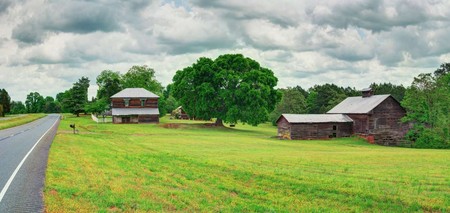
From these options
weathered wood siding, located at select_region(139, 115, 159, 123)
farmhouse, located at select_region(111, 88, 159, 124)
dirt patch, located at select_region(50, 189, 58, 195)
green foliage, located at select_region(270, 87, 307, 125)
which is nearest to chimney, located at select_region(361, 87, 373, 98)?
green foliage, located at select_region(270, 87, 307, 125)

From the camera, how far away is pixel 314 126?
Result: 62969mm

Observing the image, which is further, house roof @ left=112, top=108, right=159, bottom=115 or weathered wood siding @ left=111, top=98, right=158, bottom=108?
weathered wood siding @ left=111, top=98, right=158, bottom=108

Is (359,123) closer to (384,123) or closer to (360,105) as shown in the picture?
(384,123)

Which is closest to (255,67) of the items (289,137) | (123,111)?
(289,137)

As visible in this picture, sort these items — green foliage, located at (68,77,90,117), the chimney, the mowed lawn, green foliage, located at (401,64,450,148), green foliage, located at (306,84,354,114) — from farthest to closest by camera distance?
green foliage, located at (68,77,90,117), green foliage, located at (306,84,354,114), the chimney, green foliage, located at (401,64,450,148), the mowed lawn

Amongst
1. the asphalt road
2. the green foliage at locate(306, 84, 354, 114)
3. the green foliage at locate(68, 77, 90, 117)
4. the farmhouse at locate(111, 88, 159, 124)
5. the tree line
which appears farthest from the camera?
the green foliage at locate(68, 77, 90, 117)

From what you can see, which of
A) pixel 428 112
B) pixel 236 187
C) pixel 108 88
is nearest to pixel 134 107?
pixel 108 88

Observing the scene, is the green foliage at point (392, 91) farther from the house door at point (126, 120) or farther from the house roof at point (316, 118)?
the house door at point (126, 120)

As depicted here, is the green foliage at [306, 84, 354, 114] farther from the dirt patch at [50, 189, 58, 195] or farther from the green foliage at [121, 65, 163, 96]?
the dirt patch at [50, 189, 58, 195]

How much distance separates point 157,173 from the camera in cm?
1905

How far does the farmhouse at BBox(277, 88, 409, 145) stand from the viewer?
2462 inches

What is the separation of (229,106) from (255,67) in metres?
10.1

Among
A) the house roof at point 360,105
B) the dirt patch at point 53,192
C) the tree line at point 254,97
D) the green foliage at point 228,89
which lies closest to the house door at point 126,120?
the tree line at point 254,97

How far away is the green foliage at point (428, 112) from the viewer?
57.6 metres
